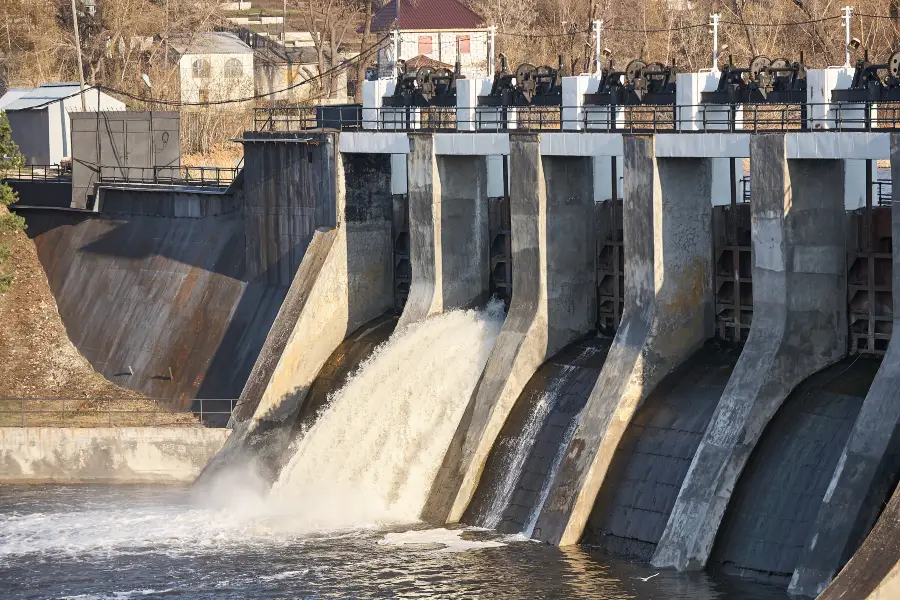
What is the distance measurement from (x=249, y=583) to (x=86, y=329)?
80.5 feet

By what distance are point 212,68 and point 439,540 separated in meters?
68.0

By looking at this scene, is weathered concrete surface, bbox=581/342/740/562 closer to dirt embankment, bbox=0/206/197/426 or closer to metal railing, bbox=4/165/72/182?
dirt embankment, bbox=0/206/197/426

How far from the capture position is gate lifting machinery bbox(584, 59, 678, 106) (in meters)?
A: 41.8

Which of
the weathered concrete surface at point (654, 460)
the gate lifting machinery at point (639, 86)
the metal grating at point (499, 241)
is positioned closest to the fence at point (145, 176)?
the metal grating at point (499, 241)

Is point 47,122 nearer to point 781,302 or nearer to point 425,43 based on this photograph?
point 425,43

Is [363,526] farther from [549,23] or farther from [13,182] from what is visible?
[549,23]

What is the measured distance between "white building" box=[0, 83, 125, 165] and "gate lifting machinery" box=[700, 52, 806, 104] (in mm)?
38494

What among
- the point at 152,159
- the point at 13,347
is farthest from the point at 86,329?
the point at 152,159

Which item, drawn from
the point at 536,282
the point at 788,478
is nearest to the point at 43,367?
the point at 536,282

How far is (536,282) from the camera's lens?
40.7 m

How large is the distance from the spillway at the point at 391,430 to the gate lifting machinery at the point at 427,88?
7531mm

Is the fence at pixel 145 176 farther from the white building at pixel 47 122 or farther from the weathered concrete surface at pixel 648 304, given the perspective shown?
the weathered concrete surface at pixel 648 304

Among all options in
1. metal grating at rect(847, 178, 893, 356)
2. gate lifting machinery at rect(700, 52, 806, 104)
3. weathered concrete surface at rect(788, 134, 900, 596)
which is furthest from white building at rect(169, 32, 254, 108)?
weathered concrete surface at rect(788, 134, 900, 596)

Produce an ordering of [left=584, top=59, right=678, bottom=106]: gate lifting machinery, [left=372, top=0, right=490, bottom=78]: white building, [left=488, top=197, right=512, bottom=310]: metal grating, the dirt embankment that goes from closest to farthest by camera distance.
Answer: [left=584, top=59, right=678, bottom=106]: gate lifting machinery → [left=488, top=197, right=512, bottom=310]: metal grating → the dirt embankment → [left=372, top=0, right=490, bottom=78]: white building
